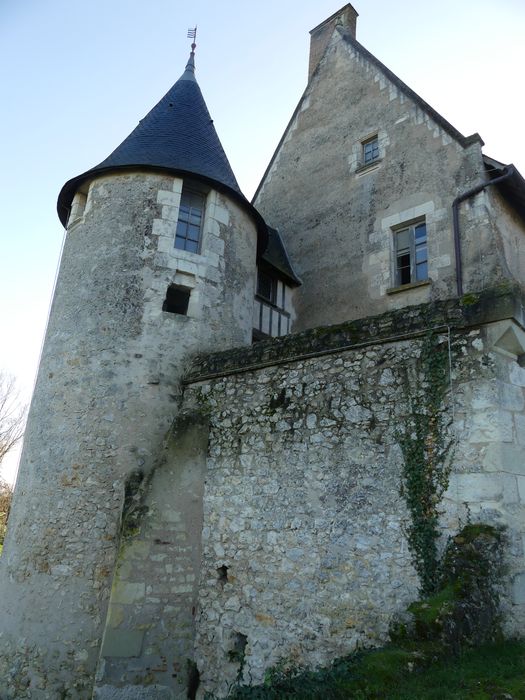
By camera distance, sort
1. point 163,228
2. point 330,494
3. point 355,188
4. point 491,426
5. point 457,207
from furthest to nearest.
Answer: point 355,188 < point 457,207 < point 163,228 < point 330,494 < point 491,426

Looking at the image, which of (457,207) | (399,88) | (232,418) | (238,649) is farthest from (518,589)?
(399,88)

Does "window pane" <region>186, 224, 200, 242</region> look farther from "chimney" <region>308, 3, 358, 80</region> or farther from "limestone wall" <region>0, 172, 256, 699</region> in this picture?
"chimney" <region>308, 3, 358, 80</region>

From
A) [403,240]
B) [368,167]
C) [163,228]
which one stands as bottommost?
[163,228]

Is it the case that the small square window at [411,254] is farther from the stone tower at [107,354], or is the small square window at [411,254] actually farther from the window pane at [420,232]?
the stone tower at [107,354]

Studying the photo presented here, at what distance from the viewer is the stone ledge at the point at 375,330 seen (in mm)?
5012

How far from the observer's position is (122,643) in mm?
5660

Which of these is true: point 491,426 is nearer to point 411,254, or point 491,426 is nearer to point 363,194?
point 411,254

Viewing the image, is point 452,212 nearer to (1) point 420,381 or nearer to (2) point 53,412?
(1) point 420,381

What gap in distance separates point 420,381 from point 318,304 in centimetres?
490

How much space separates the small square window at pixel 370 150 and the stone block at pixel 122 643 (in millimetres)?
8239

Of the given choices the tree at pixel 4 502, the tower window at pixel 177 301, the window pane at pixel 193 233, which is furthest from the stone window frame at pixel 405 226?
the tree at pixel 4 502

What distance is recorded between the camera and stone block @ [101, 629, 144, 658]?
18.4 feet

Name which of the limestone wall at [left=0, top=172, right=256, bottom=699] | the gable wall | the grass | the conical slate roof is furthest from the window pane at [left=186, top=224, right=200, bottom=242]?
the grass

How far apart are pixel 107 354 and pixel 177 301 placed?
143 centimetres
